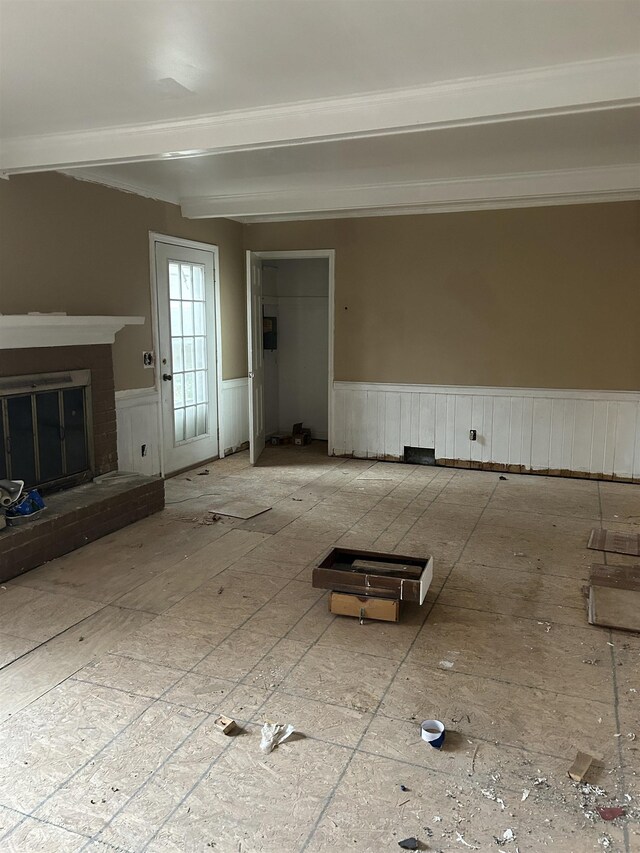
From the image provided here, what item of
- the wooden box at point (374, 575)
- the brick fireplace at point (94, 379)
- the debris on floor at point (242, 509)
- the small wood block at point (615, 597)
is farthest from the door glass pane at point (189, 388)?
the small wood block at point (615, 597)

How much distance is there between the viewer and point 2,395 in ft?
13.5

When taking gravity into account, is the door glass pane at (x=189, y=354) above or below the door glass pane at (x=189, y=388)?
above

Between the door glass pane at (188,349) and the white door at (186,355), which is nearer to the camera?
the white door at (186,355)

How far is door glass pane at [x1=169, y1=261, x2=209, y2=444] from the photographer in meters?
6.19

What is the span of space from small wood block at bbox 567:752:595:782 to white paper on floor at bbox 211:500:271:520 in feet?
10.1

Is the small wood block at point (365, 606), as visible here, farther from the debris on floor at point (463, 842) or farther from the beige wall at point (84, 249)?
the beige wall at point (84, 249)

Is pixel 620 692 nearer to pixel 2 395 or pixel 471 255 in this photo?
pixel 2 395

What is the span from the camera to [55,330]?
4.39 metres

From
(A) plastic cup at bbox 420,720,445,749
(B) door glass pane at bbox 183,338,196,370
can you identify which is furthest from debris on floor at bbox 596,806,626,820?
(B) door glass pane at bbox 183,338,196,370

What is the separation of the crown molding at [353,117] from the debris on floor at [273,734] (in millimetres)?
2843

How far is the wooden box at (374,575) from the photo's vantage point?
322 centimetres

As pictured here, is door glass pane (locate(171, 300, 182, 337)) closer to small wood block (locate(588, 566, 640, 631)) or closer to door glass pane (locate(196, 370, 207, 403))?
door glass pane (locate(196, 370, 207, 403))

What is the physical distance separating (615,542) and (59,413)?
3.98 metres

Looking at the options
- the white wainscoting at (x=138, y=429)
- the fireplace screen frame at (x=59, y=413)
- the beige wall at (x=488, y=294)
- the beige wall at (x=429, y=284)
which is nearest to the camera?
the fireplace screen frame at (x=59, y=413)
